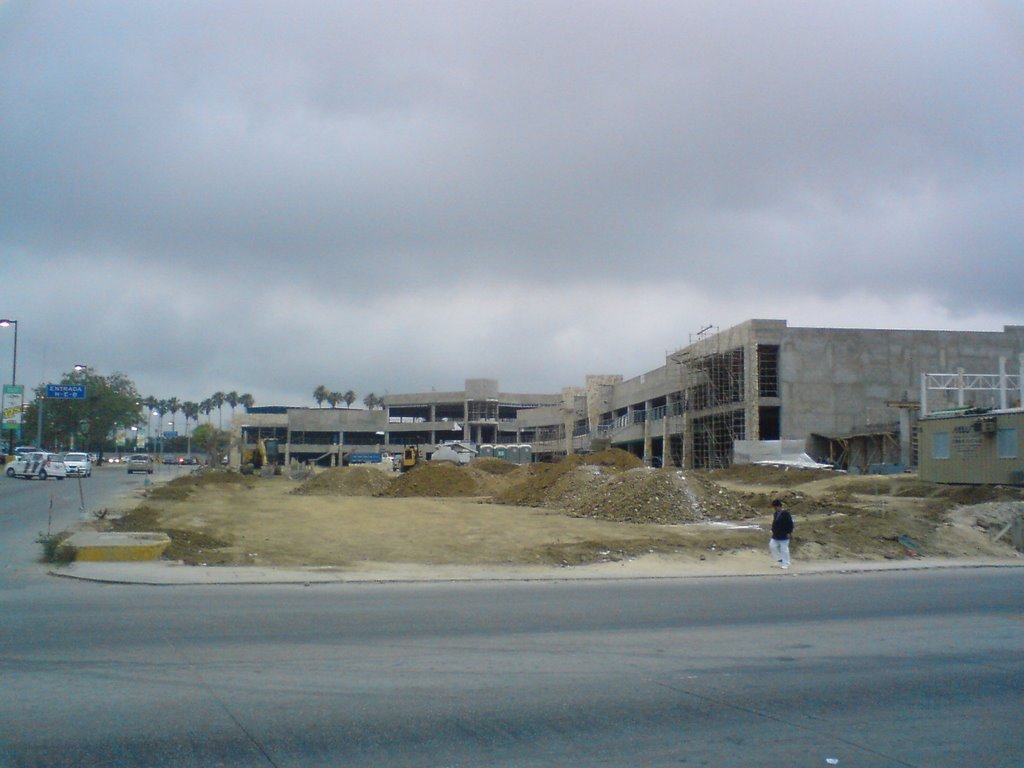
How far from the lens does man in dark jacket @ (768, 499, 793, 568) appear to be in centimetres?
2125

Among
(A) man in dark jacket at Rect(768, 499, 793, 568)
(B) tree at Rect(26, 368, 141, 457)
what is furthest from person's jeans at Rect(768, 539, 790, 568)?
(B) tree at Rect(26, 368, 141, 457)

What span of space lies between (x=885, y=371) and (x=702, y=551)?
156 feet

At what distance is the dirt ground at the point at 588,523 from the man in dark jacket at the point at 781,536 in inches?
46.8

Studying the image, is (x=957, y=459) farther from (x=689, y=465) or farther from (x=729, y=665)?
(x=729, y=665)

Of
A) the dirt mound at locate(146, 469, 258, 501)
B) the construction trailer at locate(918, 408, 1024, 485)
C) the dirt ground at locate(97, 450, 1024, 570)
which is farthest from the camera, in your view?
the dirt mound at locate(146, 469, 258, 501)

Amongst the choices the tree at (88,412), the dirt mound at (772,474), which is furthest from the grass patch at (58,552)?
the tree at (88,412)

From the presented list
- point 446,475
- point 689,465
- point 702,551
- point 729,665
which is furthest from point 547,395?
point 729,665

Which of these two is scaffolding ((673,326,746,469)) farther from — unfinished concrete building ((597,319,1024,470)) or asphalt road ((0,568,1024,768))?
asphalt road ((0,568,1024,768))

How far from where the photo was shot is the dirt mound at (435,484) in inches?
2053

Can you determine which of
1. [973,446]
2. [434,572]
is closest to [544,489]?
[973,446]

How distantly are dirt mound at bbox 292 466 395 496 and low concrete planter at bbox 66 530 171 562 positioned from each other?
107 feet

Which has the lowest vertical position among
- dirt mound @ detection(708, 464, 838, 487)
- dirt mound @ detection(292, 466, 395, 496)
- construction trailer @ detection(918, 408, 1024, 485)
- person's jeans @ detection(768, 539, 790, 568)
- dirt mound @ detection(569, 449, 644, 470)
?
dirt mound @ detection(292, 466, 395, 496)

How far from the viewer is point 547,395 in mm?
137250

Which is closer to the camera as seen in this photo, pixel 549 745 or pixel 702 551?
pixel 549 745
